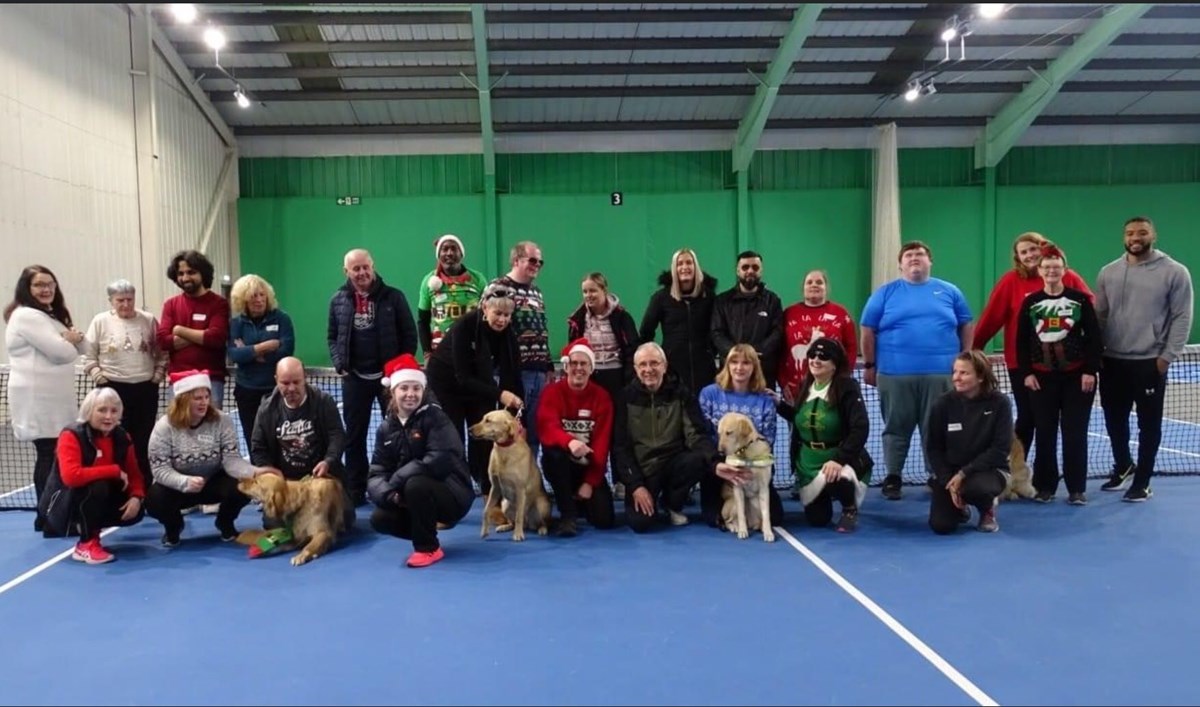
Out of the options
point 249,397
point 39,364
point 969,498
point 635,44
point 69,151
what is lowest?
point 969,498

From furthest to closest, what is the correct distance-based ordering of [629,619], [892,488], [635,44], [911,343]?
[635,44] → [892,488] → [911,343] → [629,619]

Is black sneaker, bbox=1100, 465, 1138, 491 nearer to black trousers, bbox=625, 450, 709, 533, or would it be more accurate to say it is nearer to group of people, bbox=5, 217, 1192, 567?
group of people, bbox=5, 217, 1192, 567

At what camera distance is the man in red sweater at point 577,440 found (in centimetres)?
495

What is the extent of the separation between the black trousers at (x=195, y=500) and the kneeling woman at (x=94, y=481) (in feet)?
0.38

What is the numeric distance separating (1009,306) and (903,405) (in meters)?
1.12

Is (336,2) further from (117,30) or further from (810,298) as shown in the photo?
(117,30)

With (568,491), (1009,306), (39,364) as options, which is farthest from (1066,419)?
(39,364)

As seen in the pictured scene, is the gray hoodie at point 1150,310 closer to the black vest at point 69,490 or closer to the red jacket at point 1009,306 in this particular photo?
the red jacket at point 1009,306

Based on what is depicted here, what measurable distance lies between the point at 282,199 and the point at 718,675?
15.8 metres

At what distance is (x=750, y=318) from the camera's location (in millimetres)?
5508

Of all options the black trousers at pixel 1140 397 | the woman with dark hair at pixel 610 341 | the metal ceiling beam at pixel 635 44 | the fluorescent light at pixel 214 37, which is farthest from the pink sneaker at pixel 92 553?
the metal ceiling beam at pixel 635 44

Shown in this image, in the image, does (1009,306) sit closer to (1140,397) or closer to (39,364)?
(1140,397)

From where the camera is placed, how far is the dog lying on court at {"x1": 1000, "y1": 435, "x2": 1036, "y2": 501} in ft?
18.0

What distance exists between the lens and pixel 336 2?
219 centimetres
